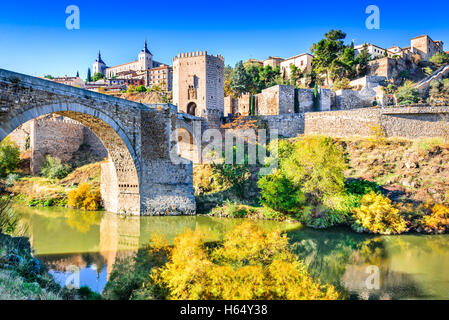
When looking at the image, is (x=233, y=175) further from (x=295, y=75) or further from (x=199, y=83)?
(x=295, y=75)

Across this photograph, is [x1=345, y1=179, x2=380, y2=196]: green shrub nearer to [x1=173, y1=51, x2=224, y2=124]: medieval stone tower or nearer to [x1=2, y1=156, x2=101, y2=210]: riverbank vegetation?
[x1=173, y1=51, x2=224, y2=124]: medieval stone tower

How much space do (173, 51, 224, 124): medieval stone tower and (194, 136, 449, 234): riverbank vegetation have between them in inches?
331

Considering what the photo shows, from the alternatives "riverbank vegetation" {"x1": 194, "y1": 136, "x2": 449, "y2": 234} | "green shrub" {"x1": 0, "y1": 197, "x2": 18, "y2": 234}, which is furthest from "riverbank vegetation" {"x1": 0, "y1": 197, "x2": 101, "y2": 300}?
"riverbank vegetation" {"x1": 194, "y1": 136, "x2": 449, "y2": 234}

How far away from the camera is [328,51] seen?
3425 cm

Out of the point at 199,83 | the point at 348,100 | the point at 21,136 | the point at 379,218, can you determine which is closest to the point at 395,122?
the point at 348,100

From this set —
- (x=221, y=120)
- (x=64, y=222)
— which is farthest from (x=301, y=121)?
(x=64, y=222)

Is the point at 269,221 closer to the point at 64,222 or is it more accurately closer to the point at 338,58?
the point at 64,222

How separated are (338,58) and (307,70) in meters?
4.97

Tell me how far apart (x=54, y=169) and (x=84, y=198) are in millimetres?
5789

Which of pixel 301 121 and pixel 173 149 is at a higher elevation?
pixel 301 121

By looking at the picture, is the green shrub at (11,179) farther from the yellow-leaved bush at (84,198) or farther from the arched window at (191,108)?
the arched window at (191,108)

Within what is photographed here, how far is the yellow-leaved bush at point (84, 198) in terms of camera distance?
16.7 metres

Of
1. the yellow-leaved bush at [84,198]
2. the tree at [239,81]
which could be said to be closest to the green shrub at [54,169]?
the yellow-leaved bush at [84,198]

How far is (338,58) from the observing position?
35000 millimetres
